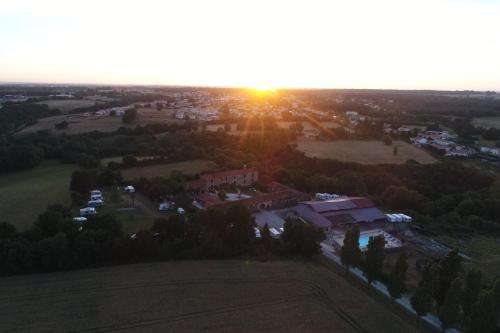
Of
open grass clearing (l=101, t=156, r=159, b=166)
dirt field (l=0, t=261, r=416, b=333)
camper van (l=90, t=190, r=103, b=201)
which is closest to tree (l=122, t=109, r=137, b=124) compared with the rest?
open grass clearing (l=101, t=156, r=159, b=166)

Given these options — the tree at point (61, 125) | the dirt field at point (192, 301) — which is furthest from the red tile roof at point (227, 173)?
the tree at point (61, 125)

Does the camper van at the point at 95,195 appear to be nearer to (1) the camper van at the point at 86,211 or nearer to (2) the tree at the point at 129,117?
(1) the camper van at the point at 86,211

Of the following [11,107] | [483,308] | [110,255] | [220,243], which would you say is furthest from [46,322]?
[11,107]

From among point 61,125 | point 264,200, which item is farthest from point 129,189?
point 61,125

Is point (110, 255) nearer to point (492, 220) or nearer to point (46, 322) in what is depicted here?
point (46, 322)

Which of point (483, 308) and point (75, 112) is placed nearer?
point (483, 308)

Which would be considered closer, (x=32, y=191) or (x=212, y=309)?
(x=212, y=309)

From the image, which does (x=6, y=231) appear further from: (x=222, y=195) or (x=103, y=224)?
(x=222, y=195)
